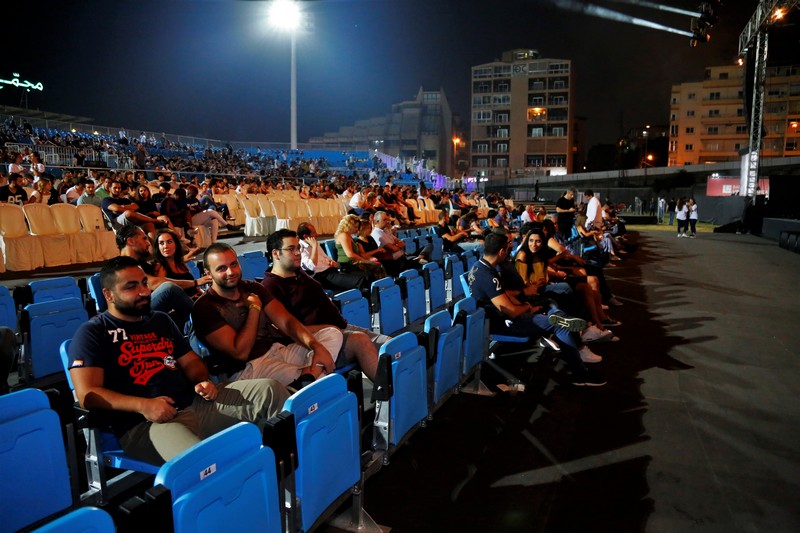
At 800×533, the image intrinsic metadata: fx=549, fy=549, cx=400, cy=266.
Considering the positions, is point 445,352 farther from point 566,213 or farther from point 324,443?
point 566,213

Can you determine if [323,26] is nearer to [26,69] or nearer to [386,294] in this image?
[26,69]

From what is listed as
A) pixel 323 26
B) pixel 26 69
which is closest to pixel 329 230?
pixel 323 26

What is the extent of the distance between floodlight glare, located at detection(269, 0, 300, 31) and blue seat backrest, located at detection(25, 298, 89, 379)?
1075 inches

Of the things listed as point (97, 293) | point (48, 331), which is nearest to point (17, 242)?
point (97, 293)

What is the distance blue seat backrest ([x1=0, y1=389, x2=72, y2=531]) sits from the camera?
1.92 m

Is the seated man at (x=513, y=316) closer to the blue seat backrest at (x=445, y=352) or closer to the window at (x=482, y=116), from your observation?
the blue seat backrest at (x=445, y=352)

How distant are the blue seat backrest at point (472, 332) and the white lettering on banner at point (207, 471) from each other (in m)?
2.53

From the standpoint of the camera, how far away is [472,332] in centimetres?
414

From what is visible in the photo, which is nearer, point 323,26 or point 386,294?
point 386,294

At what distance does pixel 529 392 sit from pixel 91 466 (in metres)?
3.07

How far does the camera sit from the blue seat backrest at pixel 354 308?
452 cm

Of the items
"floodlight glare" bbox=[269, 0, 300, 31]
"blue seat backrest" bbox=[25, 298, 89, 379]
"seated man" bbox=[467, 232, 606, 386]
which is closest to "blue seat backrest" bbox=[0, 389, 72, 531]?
"blue seat backrest" bbox=[25, 298, 89, 379]

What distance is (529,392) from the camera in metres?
4.37

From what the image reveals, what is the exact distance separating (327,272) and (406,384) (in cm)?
345
